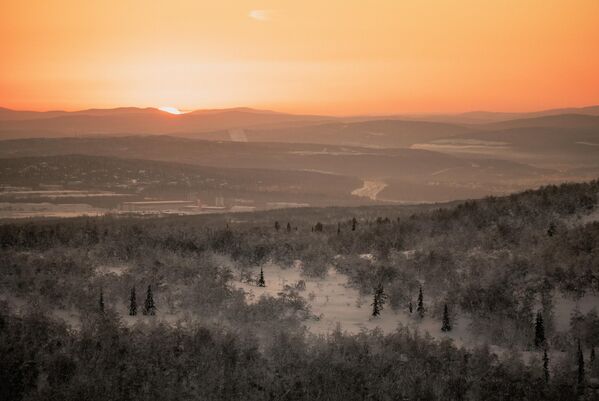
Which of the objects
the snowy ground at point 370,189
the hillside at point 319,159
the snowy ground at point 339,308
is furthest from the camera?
the hillside at point 319,159

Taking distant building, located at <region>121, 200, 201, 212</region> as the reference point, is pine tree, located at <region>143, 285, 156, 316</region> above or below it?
above

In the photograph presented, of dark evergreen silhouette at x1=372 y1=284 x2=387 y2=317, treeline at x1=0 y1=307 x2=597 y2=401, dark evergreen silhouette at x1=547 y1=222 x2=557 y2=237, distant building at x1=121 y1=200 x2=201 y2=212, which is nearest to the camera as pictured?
treeline at x1=0 y1=307 x2=597 y2=401

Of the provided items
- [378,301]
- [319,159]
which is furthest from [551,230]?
[319,159]

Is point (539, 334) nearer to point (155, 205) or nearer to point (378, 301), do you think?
point (378, 301)

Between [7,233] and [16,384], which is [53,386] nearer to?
[16,384]

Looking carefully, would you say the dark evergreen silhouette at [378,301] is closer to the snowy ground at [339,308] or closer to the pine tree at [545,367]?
the snowy ground at [339,308]

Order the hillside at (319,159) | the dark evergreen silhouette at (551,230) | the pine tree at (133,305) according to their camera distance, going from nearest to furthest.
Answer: the pine tree at (133,305)
the dark evergreen silhouette at (551,230)
the hillside at (319,159)

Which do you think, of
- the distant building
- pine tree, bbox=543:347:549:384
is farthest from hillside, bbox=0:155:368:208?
pine tree, bbox=543:347:549:384

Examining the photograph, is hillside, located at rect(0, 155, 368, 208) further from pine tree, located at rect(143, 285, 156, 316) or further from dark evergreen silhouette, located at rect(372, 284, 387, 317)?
dark evergreen silhouette, located at rect(372, 284, 387, 317)

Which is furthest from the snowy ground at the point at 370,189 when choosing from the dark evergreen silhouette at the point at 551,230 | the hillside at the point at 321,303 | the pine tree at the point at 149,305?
the pine tree at the point at 149,305
